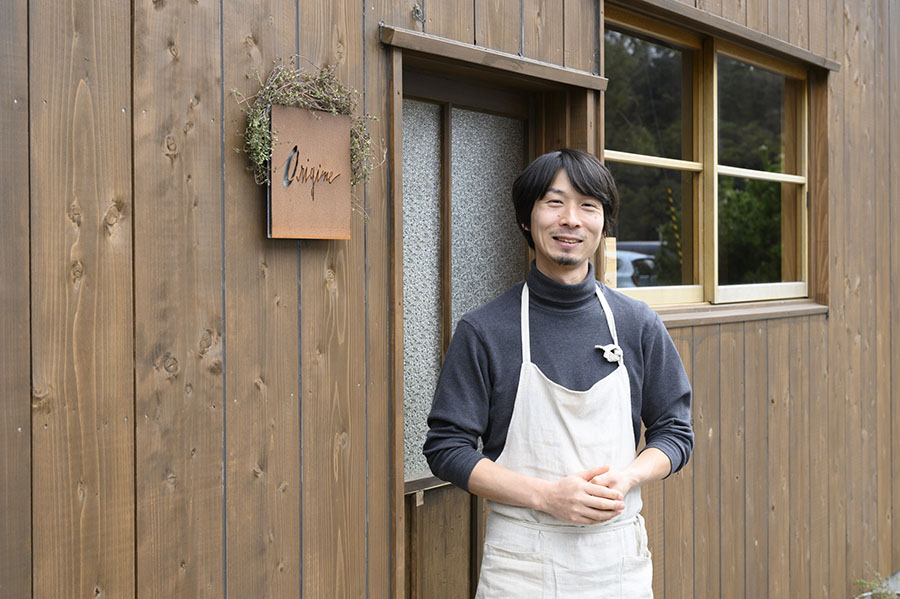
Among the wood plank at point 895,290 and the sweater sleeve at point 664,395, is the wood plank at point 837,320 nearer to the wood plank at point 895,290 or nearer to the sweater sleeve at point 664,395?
the wood plank at point 895,290

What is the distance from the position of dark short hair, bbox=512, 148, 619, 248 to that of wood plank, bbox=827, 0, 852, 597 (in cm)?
266

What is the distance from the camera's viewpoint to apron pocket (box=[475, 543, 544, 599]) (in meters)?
2.13

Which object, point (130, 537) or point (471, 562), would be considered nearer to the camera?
point (130, 537)

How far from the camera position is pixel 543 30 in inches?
117

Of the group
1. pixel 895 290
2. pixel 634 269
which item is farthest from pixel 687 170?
pixel 895 290

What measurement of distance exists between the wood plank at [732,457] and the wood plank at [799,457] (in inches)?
17.2

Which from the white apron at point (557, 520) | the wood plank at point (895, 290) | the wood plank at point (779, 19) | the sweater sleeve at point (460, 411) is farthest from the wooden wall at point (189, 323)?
the wood plank at point (895, 290)

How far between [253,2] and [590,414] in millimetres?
1258

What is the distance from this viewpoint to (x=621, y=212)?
13.8 ft

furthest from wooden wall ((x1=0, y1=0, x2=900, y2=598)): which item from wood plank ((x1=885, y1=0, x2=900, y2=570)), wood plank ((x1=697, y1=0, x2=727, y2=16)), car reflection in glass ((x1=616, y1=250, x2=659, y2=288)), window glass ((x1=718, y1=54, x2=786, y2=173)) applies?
wood plank ((x1=885, y1=0, x2=900, y2=570))

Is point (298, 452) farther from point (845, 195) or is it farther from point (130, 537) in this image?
point (845, 195)

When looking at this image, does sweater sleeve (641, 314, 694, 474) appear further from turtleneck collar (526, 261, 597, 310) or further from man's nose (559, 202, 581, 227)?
man's nose (559, 202, 581, 227)

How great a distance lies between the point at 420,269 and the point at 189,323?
926 mm

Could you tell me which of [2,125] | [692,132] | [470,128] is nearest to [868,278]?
[692,132]
